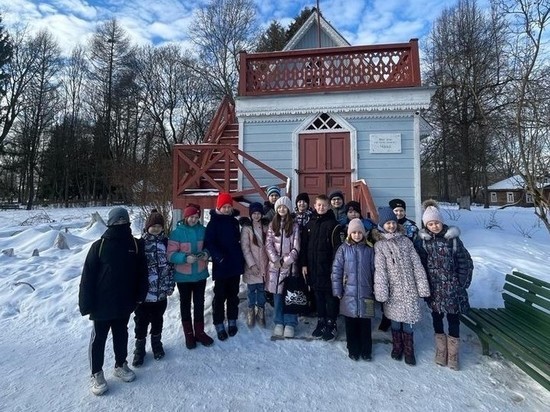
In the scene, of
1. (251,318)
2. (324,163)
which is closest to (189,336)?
(251,318)

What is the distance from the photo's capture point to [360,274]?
339 centimetres

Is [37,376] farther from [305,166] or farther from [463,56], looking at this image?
[463,56]

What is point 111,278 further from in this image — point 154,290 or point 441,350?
point 441,350

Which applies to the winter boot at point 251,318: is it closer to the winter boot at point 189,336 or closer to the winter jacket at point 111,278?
the winter boot at point 189,336

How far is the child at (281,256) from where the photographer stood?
Answer: 3814 mm

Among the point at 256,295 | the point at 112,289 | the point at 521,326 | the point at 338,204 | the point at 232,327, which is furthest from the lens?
the point at 338,204

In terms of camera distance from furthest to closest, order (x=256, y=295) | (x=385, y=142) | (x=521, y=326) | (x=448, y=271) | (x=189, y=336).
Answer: (x=385, y=142)
(x=256, y=295)
(x=189, y=336)
(x=521, y=326)
(x=448, y=271)

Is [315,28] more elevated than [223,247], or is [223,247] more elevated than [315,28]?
[315,28]

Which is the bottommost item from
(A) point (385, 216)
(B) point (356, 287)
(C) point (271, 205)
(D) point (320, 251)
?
(B) point (356, 287)

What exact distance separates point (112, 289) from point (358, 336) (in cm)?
245

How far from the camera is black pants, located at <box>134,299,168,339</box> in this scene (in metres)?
3.31

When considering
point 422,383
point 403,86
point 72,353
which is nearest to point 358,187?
point 403,86

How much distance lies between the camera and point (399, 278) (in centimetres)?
329

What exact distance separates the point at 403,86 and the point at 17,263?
342 inches
